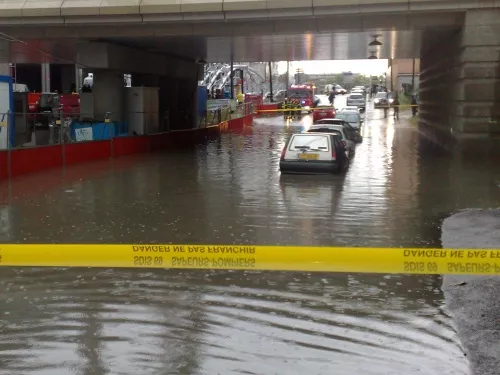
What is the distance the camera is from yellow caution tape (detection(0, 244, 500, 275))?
6.04 metres

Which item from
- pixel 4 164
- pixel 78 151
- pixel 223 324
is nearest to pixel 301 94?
pixel 78 151

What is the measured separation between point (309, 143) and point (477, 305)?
1288 centimetres

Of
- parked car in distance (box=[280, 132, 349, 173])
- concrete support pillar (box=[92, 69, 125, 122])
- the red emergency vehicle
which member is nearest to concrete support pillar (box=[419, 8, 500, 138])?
parked car in distance (box=[280, 132, 349, 173])

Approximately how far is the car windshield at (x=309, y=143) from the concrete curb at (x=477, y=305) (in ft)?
30.0

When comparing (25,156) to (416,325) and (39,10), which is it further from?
(416,325)

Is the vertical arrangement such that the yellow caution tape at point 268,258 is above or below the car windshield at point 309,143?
below

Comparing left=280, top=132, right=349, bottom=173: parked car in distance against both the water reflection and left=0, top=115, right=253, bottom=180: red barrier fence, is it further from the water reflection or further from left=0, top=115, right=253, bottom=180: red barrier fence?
the water reflection

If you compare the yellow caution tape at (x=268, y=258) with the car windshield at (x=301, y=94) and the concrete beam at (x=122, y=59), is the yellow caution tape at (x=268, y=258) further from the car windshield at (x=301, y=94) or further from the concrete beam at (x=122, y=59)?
the car windshield at (x=301, y=94)

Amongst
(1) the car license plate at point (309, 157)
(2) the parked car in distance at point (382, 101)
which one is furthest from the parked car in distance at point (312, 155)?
(2) the parked car in distance at point (382, 101)

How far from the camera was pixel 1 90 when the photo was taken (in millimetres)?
21875

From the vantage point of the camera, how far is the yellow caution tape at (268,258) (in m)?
6.04

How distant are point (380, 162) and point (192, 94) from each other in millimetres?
19698

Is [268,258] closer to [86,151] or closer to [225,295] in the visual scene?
[225,295]

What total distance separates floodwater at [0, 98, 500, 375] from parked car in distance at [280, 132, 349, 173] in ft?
8.83
